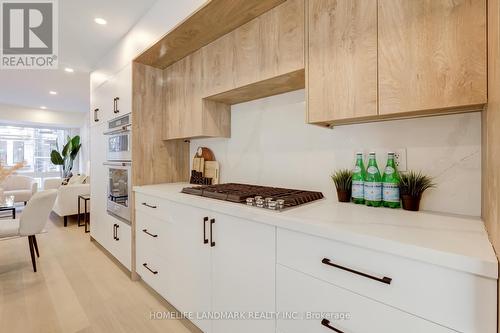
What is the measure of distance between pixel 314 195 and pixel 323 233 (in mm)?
556

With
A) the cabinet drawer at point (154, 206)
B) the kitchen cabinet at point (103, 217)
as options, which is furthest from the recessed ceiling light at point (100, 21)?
the cabinet drawer at point (154, 206)

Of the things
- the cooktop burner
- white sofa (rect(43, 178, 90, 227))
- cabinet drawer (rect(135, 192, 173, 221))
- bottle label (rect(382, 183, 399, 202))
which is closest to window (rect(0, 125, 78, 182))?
white sofa (rect(43, 178, 90, 227))

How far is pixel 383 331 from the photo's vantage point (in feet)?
2.57

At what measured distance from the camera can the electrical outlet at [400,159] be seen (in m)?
1.24

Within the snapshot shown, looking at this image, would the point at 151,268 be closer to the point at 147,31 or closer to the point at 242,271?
the point at 242,271

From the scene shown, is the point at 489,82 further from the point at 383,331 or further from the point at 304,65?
the point at 383,331

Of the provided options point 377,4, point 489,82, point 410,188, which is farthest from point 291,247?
point 377,4

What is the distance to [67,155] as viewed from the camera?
688cm

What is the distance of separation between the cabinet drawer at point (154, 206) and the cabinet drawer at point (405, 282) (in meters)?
1.12

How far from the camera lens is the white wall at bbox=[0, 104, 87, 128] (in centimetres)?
593

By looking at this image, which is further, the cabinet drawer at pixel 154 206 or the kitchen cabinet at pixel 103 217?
the kitchen cabinet at pixel 103 217

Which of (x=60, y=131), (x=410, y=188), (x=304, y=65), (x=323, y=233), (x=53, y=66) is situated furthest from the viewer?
(x=60, y=131)

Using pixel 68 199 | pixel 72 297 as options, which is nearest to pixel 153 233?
pixel 72 297

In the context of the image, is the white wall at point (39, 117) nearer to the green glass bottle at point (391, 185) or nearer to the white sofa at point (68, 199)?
the white sofa at point (68, 199)
